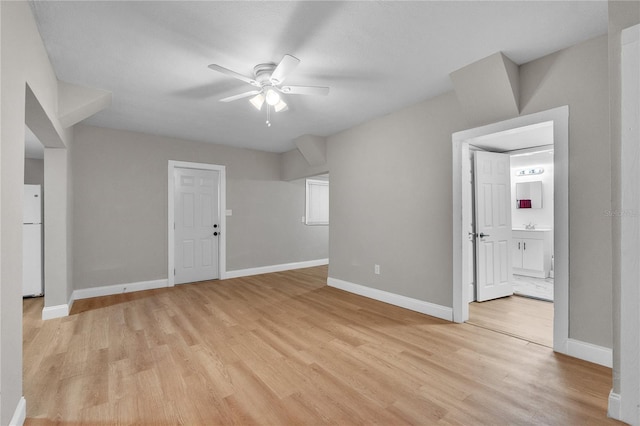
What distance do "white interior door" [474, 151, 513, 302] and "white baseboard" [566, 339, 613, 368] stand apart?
61.1 inches

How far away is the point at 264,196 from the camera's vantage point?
240 inches

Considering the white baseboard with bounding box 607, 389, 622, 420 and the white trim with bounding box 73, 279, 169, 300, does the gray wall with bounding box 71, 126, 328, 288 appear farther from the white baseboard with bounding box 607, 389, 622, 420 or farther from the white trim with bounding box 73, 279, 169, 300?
the white baseboard with bounding box 607, 389, 622, 420

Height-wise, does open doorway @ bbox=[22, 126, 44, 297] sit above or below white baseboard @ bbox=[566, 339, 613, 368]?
above

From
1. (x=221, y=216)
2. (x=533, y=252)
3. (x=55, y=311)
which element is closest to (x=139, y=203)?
(x=221, y=216)

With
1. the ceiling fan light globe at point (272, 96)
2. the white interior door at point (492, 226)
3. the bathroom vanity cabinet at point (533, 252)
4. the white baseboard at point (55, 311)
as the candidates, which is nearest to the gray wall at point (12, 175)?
the ceiling fan light globe at point (272, 96)

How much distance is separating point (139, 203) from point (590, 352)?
5782 mm

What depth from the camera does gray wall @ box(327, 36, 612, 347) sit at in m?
2.26

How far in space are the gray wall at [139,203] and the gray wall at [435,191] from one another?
184 cm

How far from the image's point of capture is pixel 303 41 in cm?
227

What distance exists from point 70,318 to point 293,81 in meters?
3.76

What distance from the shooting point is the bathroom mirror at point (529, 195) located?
5.88m

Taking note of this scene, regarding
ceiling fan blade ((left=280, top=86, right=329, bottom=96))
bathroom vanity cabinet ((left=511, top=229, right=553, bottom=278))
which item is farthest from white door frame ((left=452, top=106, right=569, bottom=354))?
bathroom vanity cabinet ((left=511, top=229, right=553, bottom=278))

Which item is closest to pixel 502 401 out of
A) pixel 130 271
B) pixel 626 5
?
pixel 626 5

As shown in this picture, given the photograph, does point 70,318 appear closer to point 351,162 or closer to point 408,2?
point 351,162
